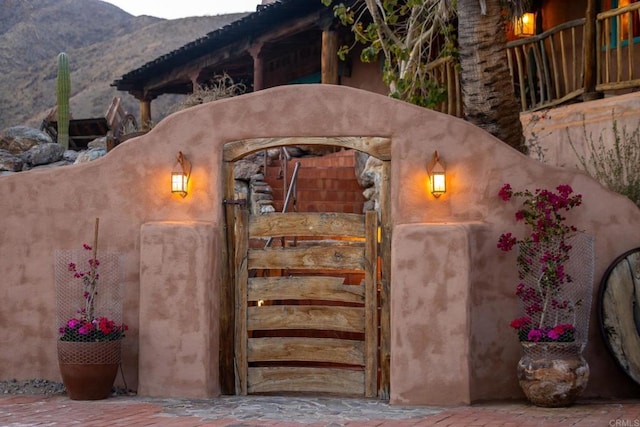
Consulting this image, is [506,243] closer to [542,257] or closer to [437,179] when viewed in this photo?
[542,257]

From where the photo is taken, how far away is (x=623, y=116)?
999cm

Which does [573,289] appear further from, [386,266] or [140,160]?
[140,160]

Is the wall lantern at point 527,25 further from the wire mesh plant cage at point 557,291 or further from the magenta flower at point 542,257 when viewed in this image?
the wire mesh plant cage at point 557,291

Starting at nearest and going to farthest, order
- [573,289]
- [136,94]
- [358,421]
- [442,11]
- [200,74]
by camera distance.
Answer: [358,421]
[573,289]
[442,11]
[200,74]
[136,94]

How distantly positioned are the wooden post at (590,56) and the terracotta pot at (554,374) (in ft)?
14.6

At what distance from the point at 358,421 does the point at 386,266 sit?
5.94 ft

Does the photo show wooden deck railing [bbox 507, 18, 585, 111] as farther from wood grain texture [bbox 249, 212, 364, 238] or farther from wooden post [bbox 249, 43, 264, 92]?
wooden post [bbox 249, 43, 264, 92]

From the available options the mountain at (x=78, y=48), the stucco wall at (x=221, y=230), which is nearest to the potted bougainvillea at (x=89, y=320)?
the stucco wall at (x=221, y=230)

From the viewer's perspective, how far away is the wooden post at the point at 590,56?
11.0 meters

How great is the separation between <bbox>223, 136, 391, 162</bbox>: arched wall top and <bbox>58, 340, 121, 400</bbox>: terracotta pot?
2.18 meters

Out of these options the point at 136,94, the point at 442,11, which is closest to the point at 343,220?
the point at 442,11

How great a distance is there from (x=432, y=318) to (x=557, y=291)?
1.18 metres

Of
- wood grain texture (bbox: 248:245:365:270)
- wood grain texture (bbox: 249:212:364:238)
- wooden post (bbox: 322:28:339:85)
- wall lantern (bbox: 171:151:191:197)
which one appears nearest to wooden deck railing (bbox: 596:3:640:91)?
wood grain texture (bbox: 249:212:364:238)

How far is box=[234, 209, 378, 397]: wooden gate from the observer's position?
331 inches
